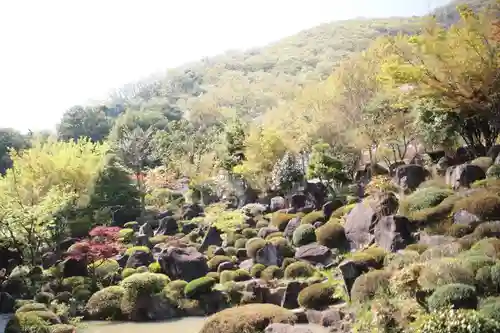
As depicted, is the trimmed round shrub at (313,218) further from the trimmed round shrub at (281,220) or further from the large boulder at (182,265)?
the large boulder at (182,265)

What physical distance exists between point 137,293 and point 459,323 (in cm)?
1211

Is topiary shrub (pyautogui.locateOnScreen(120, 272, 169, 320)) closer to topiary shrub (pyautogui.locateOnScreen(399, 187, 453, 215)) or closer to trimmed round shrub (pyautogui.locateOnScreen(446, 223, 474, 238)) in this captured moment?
topiary shrub (pyautogui.locateOnScreen(399, 187, 453, 215))

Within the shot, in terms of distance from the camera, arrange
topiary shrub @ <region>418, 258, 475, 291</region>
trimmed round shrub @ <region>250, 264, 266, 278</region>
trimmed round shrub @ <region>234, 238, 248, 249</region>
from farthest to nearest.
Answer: trimmed round shrub @ <region>234, 238, 248, 249</region> < trimmed round shrub @ <region>250, 264, 266, 278</region> < topiary shrub @ <region>418, 258, 475, 291</region>

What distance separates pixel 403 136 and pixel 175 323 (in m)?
16.0

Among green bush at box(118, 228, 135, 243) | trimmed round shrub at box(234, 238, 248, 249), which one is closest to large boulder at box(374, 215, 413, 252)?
trimmed round shrub at box(234, 238, 248, 249)

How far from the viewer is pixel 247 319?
512 inches


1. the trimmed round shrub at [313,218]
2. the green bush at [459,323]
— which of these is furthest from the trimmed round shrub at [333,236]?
the green bush at [459,323]

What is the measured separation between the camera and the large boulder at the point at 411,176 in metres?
21.8

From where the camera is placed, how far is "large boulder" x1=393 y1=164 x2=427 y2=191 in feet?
71.4

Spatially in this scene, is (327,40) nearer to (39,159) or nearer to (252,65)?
(252,65)

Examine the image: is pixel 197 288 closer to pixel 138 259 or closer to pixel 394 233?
pixel 138 259

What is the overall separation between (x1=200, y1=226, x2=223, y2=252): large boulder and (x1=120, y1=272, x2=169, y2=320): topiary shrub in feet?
Result: 23.2

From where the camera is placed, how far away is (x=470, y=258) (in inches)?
446

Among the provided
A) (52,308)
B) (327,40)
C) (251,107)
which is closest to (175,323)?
(52,308)
